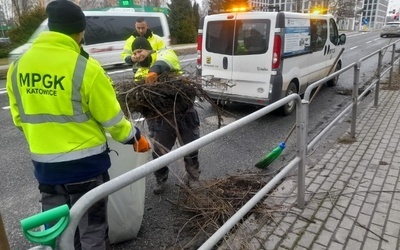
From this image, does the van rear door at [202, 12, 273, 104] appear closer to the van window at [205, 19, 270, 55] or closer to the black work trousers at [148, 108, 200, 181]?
the van window at [205, 19, 270, 55]

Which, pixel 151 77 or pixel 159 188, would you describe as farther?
pixel 159 188

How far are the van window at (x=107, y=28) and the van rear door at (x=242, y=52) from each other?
741cm

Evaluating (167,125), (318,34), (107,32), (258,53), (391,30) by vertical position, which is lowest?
(167,125)

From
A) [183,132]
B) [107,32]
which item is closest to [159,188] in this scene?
[183,132]

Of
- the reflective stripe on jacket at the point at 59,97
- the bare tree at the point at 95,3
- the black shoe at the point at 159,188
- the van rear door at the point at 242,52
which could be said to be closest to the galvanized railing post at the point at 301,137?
the black shoe at the point at 159,188

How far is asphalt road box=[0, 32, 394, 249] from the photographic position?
2.88 m

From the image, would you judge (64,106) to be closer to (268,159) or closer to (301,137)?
(301,137)

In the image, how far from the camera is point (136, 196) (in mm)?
2564

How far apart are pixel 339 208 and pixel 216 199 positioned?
118 cm

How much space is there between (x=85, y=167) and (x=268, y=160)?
8.46 ft

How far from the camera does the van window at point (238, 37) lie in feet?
19.1

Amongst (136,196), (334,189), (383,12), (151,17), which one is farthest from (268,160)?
(383,12)

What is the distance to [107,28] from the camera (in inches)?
505

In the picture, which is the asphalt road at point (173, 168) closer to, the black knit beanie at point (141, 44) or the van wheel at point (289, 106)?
the van wheel at point (289, 106)
